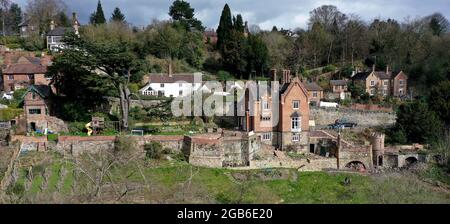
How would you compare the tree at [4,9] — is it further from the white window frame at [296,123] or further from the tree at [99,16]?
→ the white window frame at [296,123]

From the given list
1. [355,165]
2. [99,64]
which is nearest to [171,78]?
[99,64]

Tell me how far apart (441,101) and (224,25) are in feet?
96.2

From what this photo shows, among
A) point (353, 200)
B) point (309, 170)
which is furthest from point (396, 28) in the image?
point (353, 200)

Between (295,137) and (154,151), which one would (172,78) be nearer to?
(295,137)

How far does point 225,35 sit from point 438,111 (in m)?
28.4

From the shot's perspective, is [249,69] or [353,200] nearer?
[353,200]

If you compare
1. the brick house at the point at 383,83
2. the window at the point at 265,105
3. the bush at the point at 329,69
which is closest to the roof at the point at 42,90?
the window at the point at 265,105

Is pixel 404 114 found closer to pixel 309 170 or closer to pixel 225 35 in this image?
pixel 309 170

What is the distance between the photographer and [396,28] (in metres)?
67.9

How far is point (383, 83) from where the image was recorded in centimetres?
5666

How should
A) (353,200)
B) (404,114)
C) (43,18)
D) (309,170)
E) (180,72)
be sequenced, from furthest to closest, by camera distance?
(43,18), (180,72), (404,114), (309,170), (353,200)

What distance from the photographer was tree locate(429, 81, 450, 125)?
4344 cm

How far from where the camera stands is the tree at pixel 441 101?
43.4m
